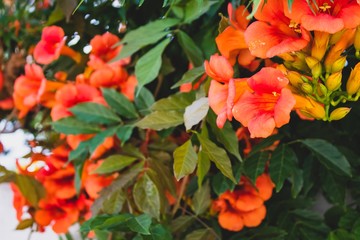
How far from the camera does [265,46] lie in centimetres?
57

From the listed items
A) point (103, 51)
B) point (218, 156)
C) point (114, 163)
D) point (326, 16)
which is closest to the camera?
point (326, 16)

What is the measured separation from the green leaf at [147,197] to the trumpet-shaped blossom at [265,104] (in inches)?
14.0

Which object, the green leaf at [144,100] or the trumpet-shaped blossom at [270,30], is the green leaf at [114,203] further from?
the trumpet-shaped blossom at [270,30]

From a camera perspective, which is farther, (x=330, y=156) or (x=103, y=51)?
(x=103, y=51)

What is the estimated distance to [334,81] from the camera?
0.56 m

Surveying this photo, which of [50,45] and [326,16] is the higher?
[326,16]

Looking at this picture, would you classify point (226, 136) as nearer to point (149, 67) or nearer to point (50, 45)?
point (149, 67)

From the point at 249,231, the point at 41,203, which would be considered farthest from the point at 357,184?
the point at 41,203

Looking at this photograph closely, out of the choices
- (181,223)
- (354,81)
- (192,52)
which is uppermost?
(354,81)

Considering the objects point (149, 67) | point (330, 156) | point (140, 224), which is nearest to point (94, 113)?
point (149, 67)

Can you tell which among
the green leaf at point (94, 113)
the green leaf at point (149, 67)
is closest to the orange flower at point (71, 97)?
the green leaf at point (94, 113)

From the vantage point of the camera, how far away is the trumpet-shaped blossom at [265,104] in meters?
0.53

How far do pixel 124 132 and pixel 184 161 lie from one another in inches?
9.6

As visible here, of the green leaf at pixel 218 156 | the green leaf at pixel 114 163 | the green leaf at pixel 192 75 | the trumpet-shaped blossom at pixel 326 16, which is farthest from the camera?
the green leaf at pixel 114 163
